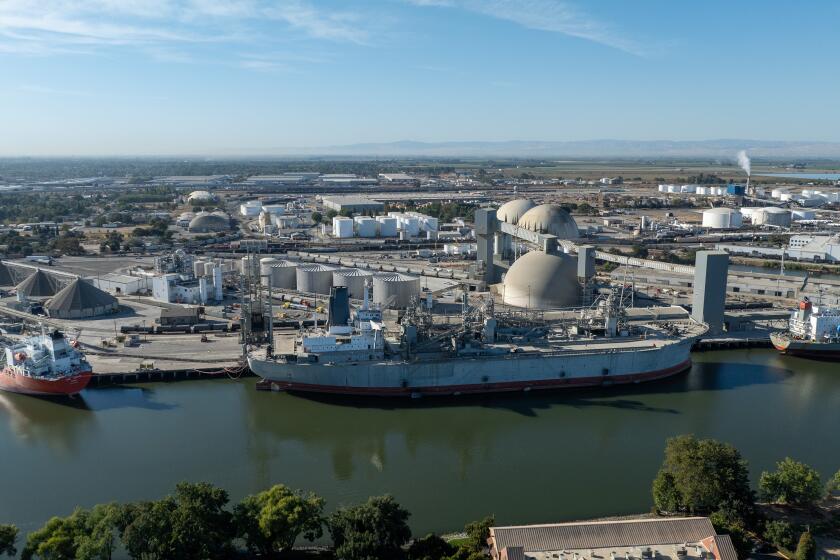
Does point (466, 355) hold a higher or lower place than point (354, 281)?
lower

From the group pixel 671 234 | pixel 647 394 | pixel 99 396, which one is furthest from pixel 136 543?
pixel 671 234

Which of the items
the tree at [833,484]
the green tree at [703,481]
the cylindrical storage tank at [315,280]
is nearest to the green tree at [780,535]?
the green tree at [703,481]

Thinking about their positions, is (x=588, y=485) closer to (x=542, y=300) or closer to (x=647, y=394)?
(x=647, y=394)

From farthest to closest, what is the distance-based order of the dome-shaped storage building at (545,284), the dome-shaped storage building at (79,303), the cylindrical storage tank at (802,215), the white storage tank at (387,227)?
the cylindrical storage tank at (802,215)
the white storage tank at (387,227)
the dome-shaped storage building at (545,284)
the dome-shaped storage building at (79,303)

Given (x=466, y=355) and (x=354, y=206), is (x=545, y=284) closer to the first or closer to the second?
(x=466, y=355)

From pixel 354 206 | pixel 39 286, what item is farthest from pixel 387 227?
pixel 39 286

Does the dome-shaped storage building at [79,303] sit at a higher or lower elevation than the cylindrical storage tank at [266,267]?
lower

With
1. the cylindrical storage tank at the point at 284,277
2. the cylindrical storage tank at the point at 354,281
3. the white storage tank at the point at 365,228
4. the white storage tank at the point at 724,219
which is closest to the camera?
the cylindrical storage tank at the point at 354,281

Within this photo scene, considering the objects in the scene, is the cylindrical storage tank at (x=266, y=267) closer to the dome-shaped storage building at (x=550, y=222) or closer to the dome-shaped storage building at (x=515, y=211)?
the dome-shaped storage building at (x=550, y=222)
